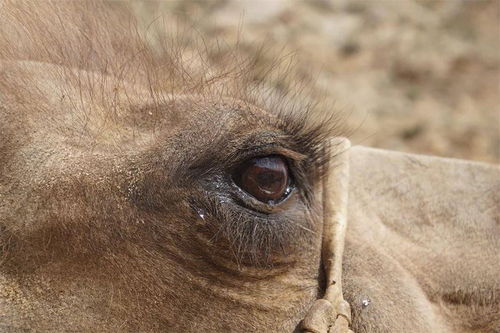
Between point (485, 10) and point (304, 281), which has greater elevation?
point (485, 10)

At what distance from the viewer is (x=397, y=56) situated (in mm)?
7559

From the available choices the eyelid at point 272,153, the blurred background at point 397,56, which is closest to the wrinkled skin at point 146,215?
the eyelid at point 272,153

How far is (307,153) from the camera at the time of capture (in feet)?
5.42

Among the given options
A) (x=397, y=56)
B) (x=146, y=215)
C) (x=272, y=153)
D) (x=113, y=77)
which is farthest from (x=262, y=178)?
(x=397, y=56)

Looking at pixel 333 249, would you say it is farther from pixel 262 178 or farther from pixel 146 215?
pixel 146 215

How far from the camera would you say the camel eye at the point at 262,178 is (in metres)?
1.51

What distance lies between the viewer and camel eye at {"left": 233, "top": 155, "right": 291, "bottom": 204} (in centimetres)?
151

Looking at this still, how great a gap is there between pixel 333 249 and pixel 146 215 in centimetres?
46

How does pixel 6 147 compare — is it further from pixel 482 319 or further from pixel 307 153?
pixel 482 319

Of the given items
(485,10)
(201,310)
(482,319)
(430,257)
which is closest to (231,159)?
(201,310)

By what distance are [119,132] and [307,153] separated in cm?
45

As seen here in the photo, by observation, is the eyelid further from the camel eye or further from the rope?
the rope

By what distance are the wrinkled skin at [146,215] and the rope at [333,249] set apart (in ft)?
0.08

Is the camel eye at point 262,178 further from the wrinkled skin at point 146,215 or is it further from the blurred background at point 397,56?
the blurred background at point 397,56
